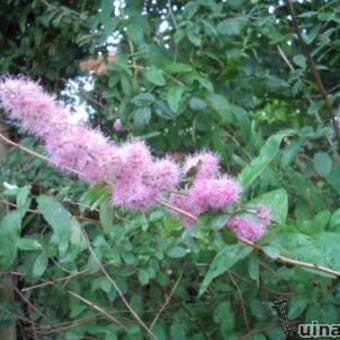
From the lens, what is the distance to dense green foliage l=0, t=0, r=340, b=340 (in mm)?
1117

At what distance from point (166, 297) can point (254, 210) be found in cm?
65

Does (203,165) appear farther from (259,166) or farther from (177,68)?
(177,68)

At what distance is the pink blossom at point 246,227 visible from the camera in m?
0.73

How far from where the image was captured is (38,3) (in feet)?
6.69

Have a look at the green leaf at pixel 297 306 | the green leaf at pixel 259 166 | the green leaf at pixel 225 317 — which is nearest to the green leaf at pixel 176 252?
the green leaf at pixel 225 317

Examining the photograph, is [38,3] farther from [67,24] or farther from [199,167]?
[199,167]

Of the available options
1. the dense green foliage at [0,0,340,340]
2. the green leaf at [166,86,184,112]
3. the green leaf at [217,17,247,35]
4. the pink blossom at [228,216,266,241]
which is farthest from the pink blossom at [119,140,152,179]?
the green leaf at [217,17,247,35]

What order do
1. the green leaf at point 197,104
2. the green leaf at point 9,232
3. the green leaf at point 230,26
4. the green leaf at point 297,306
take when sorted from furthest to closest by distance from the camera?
1. the green leaf at point 230,26
2. the green leaf at point 197,104
3. the green leaf at point 297,306
4. the green leaf at point 9,232

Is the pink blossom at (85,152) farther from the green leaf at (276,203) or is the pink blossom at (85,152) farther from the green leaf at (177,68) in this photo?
the green leaf at (177,68)

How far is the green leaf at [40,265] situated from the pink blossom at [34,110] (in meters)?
0.55

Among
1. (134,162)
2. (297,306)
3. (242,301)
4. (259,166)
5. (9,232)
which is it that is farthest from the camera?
(242,301)

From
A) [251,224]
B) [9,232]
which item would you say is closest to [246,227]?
[251,224]

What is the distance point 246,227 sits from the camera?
0.73 m

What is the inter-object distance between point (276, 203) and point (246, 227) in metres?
0.10
